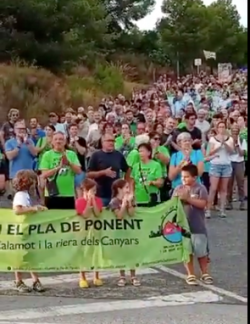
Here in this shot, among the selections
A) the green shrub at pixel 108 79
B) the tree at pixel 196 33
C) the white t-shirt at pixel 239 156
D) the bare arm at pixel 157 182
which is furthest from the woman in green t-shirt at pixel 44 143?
the tree at pixel 196 33

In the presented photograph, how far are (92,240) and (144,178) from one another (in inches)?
73.2

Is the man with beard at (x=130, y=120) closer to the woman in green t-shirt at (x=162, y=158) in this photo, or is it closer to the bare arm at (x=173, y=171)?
the woman in green t-shirt at (x=162, y=158)

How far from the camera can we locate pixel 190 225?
8602mm

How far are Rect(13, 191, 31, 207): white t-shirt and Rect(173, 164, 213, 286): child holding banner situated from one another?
5.45 ft

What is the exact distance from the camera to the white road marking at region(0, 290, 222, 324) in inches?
289

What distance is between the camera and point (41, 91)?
102 ft

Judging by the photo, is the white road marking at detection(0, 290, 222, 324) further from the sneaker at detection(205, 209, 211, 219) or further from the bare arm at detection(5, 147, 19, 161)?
the bare arm at detection(5, 147, 19, 161)

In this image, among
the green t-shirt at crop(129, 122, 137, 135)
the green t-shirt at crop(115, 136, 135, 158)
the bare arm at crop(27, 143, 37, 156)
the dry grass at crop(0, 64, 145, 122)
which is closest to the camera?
the bare arm at crop(27, 143, 37, 156)

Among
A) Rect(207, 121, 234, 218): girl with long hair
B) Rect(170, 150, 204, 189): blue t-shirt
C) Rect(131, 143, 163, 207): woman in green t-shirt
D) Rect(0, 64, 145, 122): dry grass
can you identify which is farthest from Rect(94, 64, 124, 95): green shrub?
Rect(131, 143, 163, 207): woman in green t-shirt

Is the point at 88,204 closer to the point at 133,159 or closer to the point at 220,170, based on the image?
the point at 133,159

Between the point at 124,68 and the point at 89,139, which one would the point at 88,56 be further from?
the point at 89,139

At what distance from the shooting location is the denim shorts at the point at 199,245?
8539 mm

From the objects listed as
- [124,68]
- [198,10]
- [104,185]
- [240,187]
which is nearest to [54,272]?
[104,185]

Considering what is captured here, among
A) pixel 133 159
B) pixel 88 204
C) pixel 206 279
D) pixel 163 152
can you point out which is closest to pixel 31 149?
pixel 163 152
